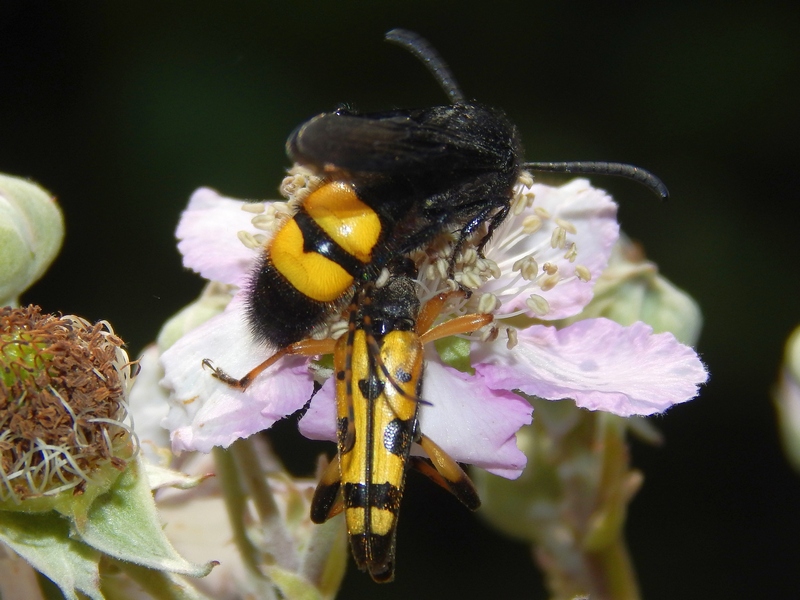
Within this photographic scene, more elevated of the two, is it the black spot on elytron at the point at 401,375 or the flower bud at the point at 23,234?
the flower bud at the point at 23,234

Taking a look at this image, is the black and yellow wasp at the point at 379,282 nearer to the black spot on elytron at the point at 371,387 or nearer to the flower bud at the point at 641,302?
the black spot on elytron at the point at 371,387

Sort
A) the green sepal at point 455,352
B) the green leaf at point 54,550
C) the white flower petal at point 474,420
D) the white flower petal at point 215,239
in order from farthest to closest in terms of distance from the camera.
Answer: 1. the white flower petal at point 215,239
2. the green sepal at point 455,352
3. the white flower petal at point 474,420
4. the green leaf at point 54,550

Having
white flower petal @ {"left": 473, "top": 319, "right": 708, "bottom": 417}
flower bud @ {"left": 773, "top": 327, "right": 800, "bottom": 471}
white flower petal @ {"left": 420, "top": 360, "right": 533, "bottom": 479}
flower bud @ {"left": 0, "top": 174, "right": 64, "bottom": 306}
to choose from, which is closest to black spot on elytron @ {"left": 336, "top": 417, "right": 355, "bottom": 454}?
white flower petal @ {"left": 420, "top": 360, "right": 533, "bottom": 479}

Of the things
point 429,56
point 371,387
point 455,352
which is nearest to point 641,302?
point 455,352

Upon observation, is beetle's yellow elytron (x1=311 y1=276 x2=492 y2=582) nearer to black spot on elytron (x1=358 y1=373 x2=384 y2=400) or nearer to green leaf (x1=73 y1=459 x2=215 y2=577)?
black spot on elytron (x1=358 y1=373 x2=384 y2=400)

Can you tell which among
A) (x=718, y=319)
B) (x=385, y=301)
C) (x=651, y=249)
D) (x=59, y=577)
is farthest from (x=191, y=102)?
(x=59, y=577)

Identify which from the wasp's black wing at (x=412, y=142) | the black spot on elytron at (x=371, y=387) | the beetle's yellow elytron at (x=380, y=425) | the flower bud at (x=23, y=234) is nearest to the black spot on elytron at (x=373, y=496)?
the beetle's yellow elytron at (x=380, y=425)

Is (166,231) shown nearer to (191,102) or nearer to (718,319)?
(191,102)
